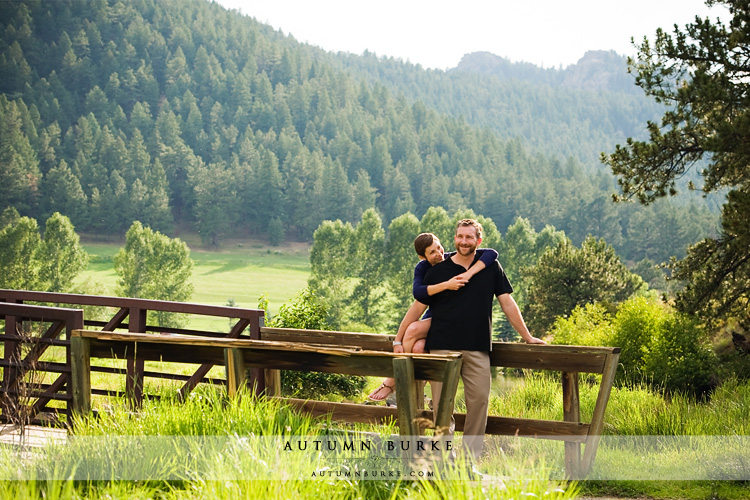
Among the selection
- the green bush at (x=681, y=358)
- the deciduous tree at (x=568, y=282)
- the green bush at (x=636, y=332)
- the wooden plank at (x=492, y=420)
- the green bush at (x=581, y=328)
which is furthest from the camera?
the deciduous tree at (x=568, y=282)

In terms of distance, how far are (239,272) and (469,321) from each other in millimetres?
113369

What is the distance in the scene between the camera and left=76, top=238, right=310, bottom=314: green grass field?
104 metres

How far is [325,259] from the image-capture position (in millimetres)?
95000

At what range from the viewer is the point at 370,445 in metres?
4.51

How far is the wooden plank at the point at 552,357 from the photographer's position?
17.2ft

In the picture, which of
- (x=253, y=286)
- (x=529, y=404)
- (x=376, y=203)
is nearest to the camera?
(x=529, y=404)

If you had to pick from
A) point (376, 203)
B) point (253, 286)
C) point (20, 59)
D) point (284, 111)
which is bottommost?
point (253, 286)

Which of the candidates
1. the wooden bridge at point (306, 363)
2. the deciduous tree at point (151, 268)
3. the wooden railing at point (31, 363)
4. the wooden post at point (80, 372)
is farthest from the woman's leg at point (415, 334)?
the deciduous tree at point (151, 268)

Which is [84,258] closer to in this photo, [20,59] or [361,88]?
[20,59]

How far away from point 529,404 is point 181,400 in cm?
699

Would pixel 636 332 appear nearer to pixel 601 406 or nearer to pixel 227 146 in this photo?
pixel 601 406

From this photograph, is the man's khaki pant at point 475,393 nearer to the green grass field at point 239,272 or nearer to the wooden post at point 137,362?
the wooden post at point 137,362

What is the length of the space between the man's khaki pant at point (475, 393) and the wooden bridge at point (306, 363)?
0.24 m

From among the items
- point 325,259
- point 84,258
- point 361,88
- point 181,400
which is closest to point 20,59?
point 361,88
